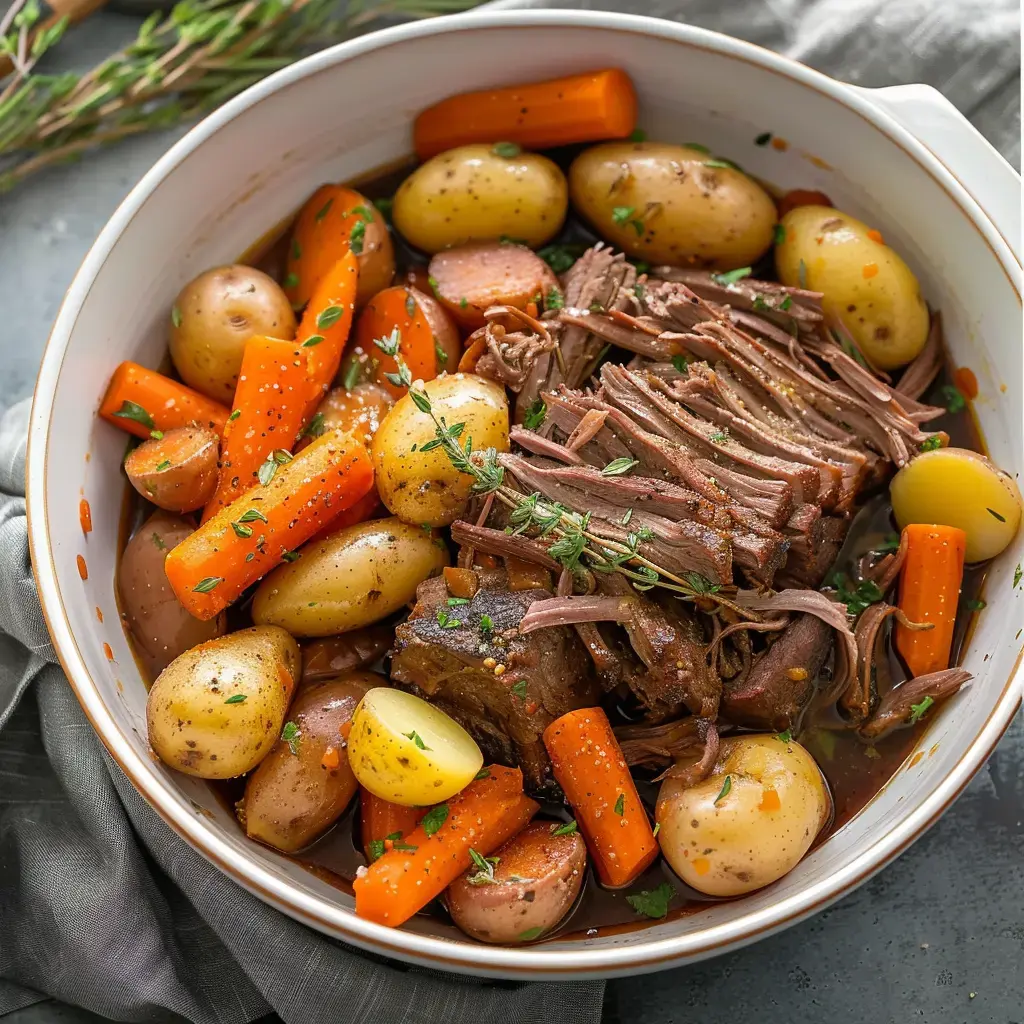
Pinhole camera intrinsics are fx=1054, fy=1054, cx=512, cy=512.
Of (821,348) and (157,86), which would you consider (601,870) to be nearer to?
(821,348)

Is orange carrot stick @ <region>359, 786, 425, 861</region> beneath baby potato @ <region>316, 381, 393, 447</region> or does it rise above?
beneath

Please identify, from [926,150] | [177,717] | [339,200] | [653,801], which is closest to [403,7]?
[339,200]

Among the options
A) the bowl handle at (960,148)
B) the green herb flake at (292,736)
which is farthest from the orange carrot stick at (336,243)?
the bowl handle at (960,148)

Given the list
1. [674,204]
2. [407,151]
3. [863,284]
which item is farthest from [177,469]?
[863,284]

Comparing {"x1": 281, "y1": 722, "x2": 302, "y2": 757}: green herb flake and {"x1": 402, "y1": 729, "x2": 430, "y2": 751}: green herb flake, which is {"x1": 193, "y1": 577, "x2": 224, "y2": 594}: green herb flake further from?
{"x1": 402, "y1": 729, "x2": 430, "y2": 751}: green herb flake

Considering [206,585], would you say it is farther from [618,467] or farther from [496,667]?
[618,467]

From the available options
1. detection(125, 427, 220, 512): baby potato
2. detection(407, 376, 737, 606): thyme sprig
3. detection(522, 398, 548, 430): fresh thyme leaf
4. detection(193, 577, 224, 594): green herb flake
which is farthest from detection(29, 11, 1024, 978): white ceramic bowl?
detection(522, 398, 548, 430): fresh thyme leaf
